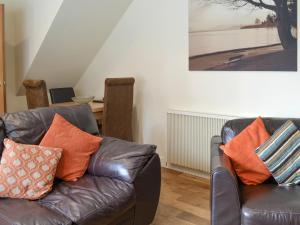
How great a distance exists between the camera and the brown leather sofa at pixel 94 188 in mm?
1752

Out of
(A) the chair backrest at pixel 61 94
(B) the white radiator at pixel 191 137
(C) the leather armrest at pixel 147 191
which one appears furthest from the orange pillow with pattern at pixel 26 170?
(A) the chair backrest at pixel 61 94

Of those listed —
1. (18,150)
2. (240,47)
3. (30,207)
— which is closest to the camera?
(30,207)

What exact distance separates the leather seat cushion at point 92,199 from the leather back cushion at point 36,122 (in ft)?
1.36

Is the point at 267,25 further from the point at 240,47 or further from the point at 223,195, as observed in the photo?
the point at 223,195

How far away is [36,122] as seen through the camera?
2.34m

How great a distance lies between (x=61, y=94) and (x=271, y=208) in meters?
3.20

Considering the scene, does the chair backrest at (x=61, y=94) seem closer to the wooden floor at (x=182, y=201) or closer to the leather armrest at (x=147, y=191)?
the wooden floor at (x=182, y=201)

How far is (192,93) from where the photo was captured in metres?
3.44

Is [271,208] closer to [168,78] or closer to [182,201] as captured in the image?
[182,201]

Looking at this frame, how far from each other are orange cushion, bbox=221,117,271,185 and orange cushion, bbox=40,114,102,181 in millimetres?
959

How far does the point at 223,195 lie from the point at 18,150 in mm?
1268

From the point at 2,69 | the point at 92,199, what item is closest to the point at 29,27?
the point at 2,69

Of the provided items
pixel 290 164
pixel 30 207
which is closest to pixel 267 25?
pixel 290 164

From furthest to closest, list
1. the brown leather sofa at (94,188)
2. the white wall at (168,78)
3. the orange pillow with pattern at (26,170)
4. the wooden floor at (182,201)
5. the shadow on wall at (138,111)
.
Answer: the shadow on wall at (138,111) < the white wall at (168,78) < the wooden floor at (182,201) < the orange pillow with pattern at (26,170) < the brown leather sofa at (94,188)
